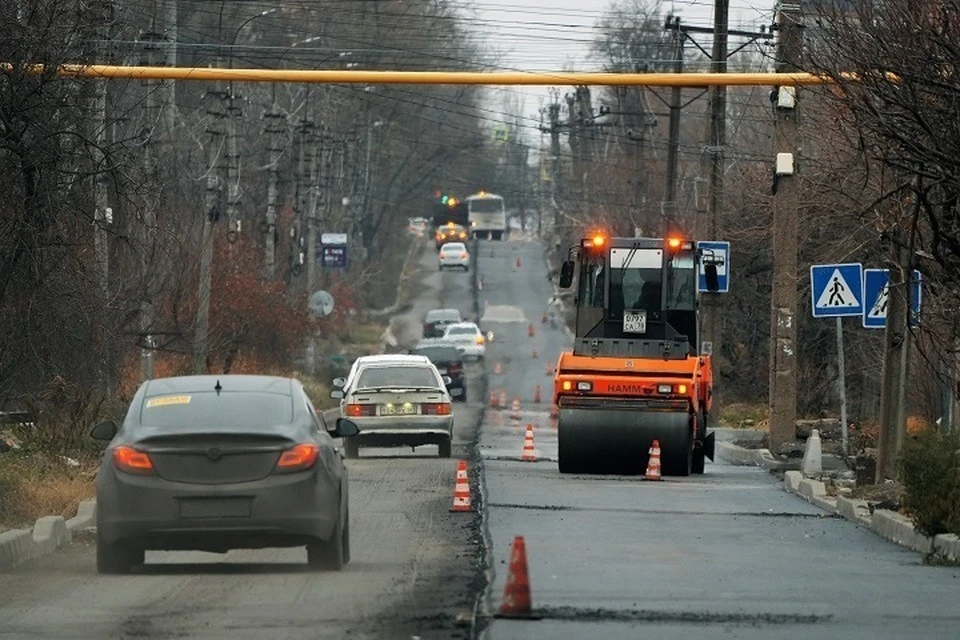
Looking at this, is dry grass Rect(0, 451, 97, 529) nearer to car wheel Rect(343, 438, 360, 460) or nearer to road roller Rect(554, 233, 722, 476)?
road roller Rect(554, 233, 722, 476)

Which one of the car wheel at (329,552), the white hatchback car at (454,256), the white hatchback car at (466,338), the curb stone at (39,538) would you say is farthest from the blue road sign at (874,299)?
the white hatchback car at (454,256)

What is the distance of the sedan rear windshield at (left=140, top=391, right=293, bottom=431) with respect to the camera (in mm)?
14719

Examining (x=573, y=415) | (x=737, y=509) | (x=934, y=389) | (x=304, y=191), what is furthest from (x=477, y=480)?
(x=304, y=191)

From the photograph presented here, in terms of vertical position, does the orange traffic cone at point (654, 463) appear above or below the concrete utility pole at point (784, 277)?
below

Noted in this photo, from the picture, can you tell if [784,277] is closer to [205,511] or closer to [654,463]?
[654,463]

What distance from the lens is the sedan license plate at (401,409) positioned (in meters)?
31.8

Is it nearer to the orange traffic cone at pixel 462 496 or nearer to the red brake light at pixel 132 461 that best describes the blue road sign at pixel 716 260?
the orange traffic cone at pixel 462 496

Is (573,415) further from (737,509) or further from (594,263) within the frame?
(737,509)

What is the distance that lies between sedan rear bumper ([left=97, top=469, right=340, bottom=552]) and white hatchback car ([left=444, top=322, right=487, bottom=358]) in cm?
6408

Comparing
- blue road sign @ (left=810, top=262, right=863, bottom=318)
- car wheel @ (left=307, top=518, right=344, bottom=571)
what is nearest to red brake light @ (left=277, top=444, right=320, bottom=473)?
car wheel @ (left=307, top=518, right=344, bottom=571)

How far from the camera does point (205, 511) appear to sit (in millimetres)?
14391

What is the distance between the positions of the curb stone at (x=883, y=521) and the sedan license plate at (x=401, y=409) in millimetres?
7288

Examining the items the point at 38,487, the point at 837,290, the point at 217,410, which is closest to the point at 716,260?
the point at 837,290

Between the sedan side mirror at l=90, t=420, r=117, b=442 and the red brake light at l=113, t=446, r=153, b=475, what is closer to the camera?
the red brake light at l=113, t=446, r=153, b=475
